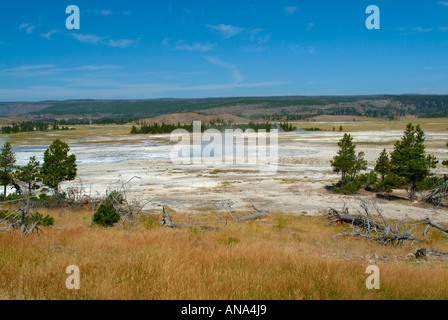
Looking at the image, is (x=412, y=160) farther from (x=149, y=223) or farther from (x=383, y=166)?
(x=149, y=223)

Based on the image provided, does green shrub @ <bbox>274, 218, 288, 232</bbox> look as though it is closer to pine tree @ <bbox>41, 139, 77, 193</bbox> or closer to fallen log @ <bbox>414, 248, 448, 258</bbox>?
fallen log @ <bbox>414, 248, 448, 258</bbox>

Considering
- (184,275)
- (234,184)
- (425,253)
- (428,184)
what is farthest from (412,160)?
(184,275)

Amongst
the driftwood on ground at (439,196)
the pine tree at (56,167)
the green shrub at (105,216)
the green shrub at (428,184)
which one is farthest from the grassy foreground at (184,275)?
the green shrub at (428,184)

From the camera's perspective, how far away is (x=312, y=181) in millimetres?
33375

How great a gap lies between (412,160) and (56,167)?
79.3 ft

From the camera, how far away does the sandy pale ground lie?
2308 cm

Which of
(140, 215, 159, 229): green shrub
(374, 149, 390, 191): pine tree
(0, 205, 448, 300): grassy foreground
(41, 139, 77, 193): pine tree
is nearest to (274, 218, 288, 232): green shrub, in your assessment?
(140, 215, 159, 229): green shrub

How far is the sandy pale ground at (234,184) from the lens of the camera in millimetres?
23078

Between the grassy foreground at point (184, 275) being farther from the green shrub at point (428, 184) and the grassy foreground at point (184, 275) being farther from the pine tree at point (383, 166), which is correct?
the pine tree at point (383, 166)

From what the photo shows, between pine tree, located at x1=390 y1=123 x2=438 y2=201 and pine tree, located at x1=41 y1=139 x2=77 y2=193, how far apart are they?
2308 centimetres

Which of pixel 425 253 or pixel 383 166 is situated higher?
pixel 383 166

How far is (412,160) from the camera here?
78.0 feet
